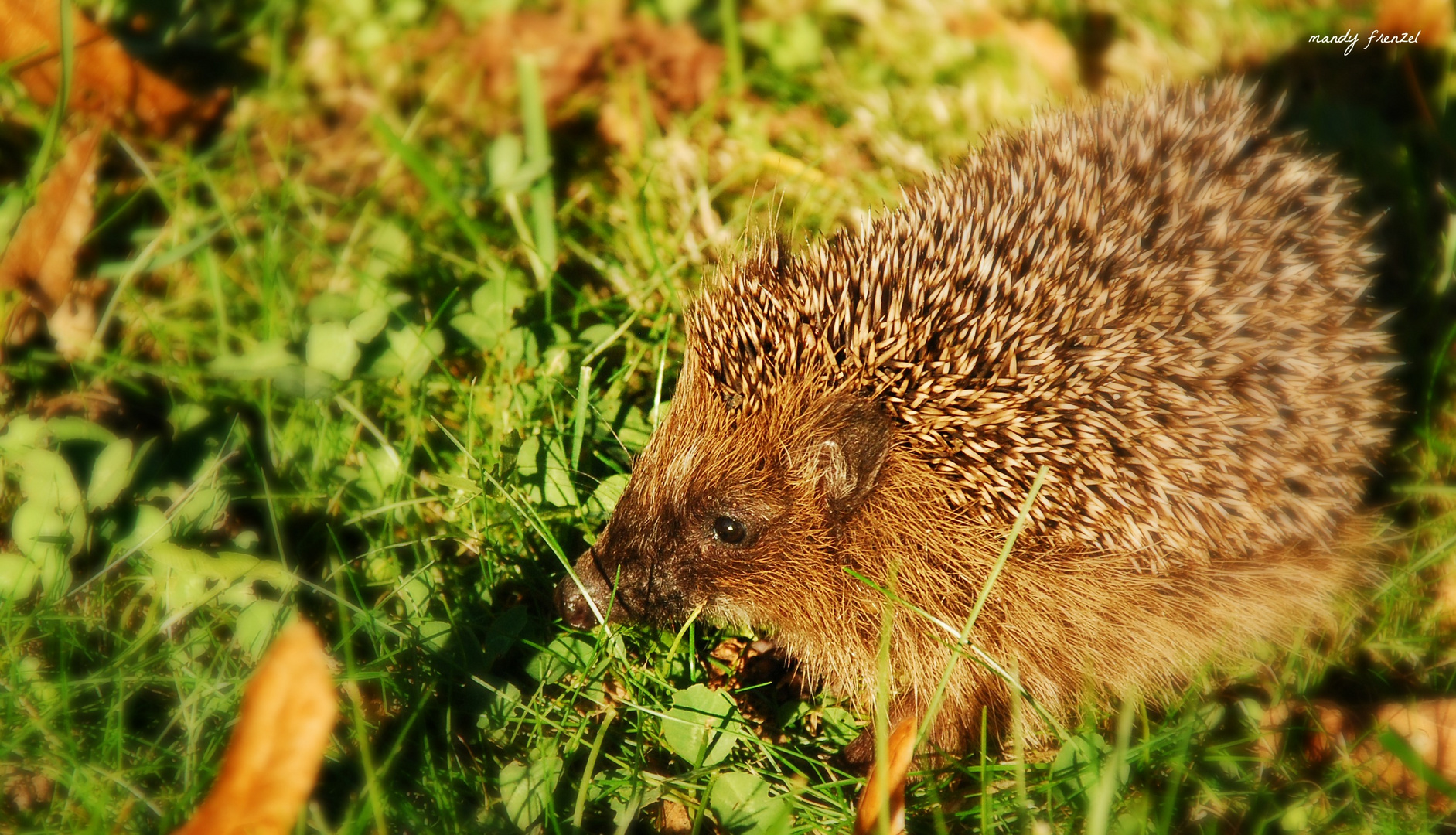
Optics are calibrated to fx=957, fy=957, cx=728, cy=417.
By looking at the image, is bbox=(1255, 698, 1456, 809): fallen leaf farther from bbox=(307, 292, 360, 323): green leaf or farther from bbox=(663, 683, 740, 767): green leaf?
bbox=(307, 292, 360, 323): green leaf

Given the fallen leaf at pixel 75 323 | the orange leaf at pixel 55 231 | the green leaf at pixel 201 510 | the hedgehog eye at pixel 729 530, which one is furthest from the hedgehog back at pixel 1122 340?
the orange leaf at pixel 55 231

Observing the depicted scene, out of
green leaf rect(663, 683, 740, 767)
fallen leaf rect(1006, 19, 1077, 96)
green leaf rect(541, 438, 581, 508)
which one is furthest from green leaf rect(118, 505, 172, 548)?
fallen leaf rect(1006, 19, 1077, 96)

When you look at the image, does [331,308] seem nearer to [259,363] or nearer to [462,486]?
[259,363]

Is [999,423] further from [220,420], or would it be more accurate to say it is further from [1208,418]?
[220,420]

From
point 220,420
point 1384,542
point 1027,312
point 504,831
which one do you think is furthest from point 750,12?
point 504,831

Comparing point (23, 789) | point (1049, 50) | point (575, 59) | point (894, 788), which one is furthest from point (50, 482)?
point (1049, 50)

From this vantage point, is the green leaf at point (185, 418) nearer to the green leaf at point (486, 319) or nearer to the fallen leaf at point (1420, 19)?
the green leaf at point (486, 319)

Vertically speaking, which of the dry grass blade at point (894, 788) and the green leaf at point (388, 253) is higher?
the green leaf at point (388, 253)
